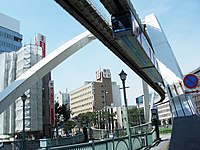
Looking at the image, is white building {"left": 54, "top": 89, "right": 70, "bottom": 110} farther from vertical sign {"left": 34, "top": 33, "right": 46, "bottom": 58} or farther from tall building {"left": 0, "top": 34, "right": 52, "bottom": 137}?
tall building {"left": 0, "top": 34, "right": 52, "bottom": 137}

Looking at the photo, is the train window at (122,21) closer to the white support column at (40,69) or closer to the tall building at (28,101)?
the white support column at (40,69)

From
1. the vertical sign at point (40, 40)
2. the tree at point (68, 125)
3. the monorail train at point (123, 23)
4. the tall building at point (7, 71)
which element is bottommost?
the tree at point (68, 125)

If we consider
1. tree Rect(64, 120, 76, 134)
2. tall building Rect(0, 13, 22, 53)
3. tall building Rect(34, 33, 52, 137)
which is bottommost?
tree Rect(64, 120, 76, 134)

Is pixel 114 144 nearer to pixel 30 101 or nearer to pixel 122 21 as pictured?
pixel 122 21

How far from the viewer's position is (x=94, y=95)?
112 metres

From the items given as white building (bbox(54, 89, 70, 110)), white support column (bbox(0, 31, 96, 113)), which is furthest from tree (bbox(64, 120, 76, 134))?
white building (bbox(54, 89, 70, 110))

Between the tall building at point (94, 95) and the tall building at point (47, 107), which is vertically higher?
the tall building at point (94, 95)

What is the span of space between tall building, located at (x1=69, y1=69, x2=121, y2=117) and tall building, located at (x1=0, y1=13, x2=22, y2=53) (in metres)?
43.8

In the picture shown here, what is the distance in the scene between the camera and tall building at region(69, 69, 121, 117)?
112662mm

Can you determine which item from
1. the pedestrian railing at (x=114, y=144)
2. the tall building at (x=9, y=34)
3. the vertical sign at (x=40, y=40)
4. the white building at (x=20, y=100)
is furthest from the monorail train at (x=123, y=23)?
the tall building at (x=9, y=34)

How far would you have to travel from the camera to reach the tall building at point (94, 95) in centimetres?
11266

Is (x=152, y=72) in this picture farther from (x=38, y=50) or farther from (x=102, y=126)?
(x=102, y=126)

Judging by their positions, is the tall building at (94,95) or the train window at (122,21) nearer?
the train window at (122,21)

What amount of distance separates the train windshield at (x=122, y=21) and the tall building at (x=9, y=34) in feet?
216
